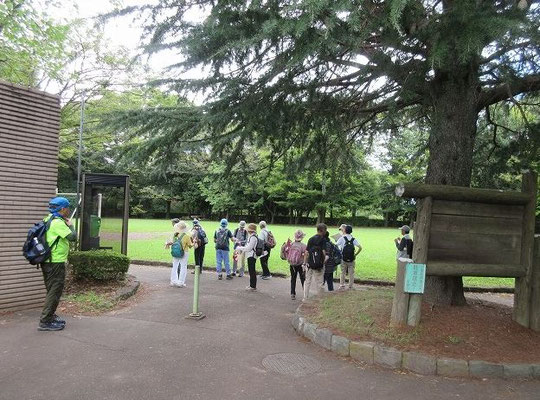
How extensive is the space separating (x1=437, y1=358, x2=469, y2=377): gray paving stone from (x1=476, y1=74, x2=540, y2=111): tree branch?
412 centimetres

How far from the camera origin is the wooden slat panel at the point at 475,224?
5.80 m

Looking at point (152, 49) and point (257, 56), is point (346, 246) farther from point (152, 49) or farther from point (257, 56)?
point (152, 49)

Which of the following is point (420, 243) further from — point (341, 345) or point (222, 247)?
point (222, 247)

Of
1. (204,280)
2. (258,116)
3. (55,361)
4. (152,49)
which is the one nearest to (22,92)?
(152,49)

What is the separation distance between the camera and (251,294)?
935cm

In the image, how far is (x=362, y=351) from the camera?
533cm

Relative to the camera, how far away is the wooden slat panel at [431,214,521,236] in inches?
228

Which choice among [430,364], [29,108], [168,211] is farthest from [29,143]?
[168,211]

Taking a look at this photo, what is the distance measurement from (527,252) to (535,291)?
56cm

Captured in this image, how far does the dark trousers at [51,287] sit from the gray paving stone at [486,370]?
5.57 metres

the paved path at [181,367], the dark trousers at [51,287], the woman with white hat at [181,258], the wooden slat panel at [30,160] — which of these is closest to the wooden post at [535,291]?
the paved path at [181,367]

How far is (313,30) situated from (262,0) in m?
0.67

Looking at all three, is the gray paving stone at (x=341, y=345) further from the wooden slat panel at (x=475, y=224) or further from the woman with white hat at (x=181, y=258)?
the woman with white hat at (x=181, y=258)

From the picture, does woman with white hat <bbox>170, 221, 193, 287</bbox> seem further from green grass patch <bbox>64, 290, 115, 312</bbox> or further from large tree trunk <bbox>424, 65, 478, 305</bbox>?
large tree trunk <bbox>424, 65, 478, 305</bbox>
